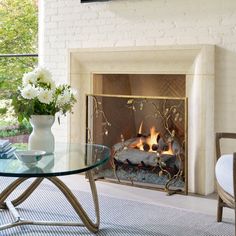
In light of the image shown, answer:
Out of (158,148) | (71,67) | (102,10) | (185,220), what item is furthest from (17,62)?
(185,220)

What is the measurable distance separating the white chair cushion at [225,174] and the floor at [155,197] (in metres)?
0.57

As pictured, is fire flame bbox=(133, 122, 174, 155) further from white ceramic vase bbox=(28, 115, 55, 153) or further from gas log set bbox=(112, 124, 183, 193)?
white ceramic vase bbox=(28, 115, 55, 153)

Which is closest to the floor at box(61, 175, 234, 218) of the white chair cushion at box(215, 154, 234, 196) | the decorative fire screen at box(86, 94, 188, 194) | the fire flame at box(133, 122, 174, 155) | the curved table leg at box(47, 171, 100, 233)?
the decorative fire screen at box(86, 94, 188, 194)

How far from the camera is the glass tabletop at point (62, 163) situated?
2435 millimetres

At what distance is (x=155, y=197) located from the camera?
11.9ft

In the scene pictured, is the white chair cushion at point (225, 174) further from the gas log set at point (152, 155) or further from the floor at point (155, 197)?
the gas log set at point (152, 155)

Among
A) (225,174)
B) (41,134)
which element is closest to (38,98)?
(41,134)

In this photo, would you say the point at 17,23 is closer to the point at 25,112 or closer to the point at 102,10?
the point at 102,10

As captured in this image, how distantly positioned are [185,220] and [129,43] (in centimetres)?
169

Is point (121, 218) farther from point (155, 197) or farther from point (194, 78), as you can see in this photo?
point (194, 78)

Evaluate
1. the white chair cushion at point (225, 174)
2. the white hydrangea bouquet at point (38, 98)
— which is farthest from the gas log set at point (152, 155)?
the white hydrangea bouquet at point (38, 98)

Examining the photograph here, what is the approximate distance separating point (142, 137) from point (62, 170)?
171 cm

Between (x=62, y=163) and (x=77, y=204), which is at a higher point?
(x=62, y=163)

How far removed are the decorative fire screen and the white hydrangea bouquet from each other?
1163mm
